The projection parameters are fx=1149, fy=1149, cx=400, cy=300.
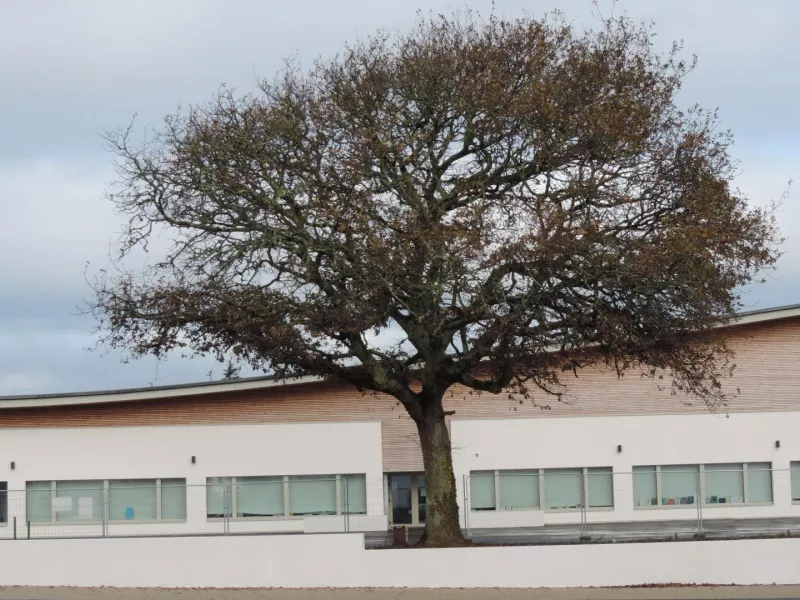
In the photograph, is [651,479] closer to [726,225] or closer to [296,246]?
[726,225]

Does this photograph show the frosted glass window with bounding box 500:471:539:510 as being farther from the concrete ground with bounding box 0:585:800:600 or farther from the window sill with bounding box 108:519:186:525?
the window sill with bounding box 108:519:186:525

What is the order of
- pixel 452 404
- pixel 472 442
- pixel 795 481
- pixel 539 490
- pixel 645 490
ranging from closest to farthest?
pixel 539 490, pixel 645 490, pixel 795 481, pixel 472 442, pixel 452 404

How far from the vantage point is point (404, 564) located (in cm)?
2375

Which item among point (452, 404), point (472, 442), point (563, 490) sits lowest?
point (563, 490)

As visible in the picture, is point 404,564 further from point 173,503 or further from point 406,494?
point 406,494

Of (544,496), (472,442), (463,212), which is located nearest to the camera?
(463,212)

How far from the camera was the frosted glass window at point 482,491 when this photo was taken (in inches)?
1344

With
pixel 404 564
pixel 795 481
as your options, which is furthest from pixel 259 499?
pixel 795 481

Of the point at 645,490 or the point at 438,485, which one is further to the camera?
the point at 645,490

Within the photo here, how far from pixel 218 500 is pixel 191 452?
8.74 meters

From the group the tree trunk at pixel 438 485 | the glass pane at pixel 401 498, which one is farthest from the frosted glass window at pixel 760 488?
the tree trunk at pixel 438 485

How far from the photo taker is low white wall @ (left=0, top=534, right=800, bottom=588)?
23719 mm

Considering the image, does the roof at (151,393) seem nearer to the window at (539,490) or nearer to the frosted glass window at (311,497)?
the frosted glass window at (311,497)

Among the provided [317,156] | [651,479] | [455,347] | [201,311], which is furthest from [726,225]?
[651,479]
